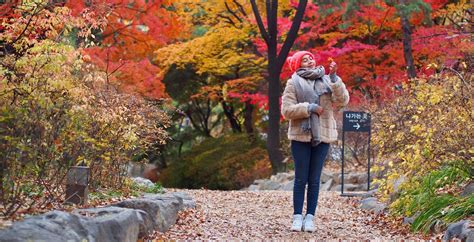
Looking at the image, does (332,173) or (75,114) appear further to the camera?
(332,173)

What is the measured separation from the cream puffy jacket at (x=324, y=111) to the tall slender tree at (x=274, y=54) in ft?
34.8

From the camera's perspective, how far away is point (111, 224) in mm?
5328

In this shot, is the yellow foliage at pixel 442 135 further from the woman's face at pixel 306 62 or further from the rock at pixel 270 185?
the rock at pixel 270 185

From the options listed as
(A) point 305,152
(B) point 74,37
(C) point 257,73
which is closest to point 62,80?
(A) point 305,152

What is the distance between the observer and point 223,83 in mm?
24406

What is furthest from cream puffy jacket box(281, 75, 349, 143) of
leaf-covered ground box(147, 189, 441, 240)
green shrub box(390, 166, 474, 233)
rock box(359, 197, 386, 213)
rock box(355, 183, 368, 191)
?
rock box(355, 183, 368, 191)

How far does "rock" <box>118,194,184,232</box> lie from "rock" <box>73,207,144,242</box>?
0.93 metres

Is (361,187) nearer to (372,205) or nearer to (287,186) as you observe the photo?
(287,186)

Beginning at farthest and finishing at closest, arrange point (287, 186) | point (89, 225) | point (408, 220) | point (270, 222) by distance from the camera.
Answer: point (287, 186)
point (270, 222)
point (408, 220)
point (89, 225)

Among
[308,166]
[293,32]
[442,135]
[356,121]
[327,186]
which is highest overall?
[293,32]

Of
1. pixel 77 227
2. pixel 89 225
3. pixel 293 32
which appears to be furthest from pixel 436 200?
pixel 293 32

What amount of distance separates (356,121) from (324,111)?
576cm

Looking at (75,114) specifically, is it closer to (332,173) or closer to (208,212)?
(208,212)

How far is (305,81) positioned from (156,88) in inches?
533
